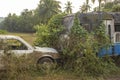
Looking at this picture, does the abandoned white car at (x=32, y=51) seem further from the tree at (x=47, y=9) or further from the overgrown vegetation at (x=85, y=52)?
the tree at (x=47, y=9)

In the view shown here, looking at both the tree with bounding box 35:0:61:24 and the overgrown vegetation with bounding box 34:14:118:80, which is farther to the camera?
the tree with bounding box 35:0:61:24

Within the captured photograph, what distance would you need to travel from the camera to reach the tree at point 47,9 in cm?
6253

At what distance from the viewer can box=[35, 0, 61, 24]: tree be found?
205ft

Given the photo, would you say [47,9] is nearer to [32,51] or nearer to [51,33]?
[51,33]

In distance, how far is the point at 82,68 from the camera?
9578mm

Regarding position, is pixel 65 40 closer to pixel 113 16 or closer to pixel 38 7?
pixel 113 16

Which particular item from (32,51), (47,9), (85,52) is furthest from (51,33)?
(47,9)

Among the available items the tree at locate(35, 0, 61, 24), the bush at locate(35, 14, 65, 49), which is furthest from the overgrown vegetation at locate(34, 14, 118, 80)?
the tree at locate(35, 0, 61, 24)

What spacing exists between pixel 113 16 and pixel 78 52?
262 centimetres

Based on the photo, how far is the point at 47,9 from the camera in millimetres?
63438

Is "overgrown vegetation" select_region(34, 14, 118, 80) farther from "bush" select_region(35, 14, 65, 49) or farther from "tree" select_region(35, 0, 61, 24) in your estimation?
"tree" select_region(35, 0, 61, 24)

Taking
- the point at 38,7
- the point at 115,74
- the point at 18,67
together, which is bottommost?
the point at 115,74

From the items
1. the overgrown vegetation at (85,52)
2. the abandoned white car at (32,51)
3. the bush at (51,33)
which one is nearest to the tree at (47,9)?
the bush at (51,33)

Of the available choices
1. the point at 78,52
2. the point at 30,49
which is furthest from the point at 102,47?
the point at 30,49
